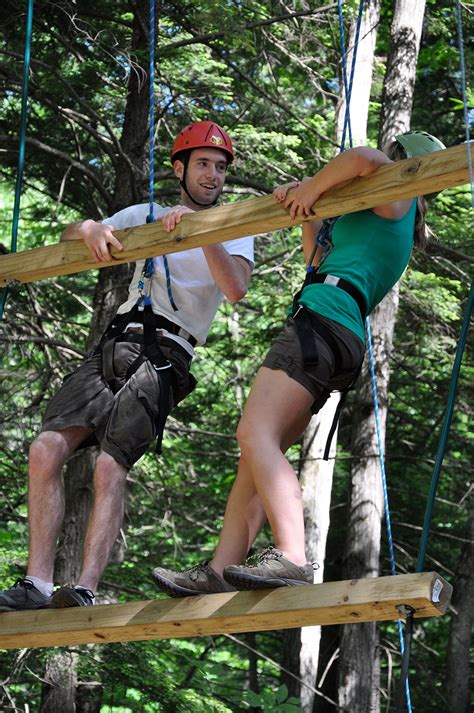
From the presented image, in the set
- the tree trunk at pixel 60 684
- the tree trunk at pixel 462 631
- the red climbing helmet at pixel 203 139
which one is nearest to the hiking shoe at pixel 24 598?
the red climbing helmet at pixel 203 139

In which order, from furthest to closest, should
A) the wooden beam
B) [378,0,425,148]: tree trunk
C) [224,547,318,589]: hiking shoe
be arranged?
[378,0,425,148]: tree trunk
[224,547,318,589]: hiking shoe
the wooden beam

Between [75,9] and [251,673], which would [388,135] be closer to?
[75,9]

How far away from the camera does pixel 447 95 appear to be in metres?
14.0

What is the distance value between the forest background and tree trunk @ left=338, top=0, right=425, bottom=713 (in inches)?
7.8

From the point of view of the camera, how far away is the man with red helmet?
13.0ft

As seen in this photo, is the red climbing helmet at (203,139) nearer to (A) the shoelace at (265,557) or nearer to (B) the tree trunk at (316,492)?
(A) the shoelace at (265,557)

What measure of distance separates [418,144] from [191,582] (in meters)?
1.63

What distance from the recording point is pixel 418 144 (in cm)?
365

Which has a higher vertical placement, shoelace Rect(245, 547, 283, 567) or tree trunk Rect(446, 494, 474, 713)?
tree trunk Rect(446, 494, 474, 713)

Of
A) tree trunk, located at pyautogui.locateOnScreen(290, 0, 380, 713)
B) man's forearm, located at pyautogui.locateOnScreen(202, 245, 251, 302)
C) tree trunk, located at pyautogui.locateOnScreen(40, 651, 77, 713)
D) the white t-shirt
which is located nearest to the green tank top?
man's forearm, located at pyautogui.locateOnScreen(202, 245, 251, 302)

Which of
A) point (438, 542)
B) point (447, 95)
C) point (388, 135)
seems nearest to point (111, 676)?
point (388, 135)

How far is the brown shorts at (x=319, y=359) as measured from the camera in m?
3.49

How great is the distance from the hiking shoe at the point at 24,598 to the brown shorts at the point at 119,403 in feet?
1.82

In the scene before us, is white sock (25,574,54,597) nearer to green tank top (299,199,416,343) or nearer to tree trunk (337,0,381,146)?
green tank top (299,199,416,343)
